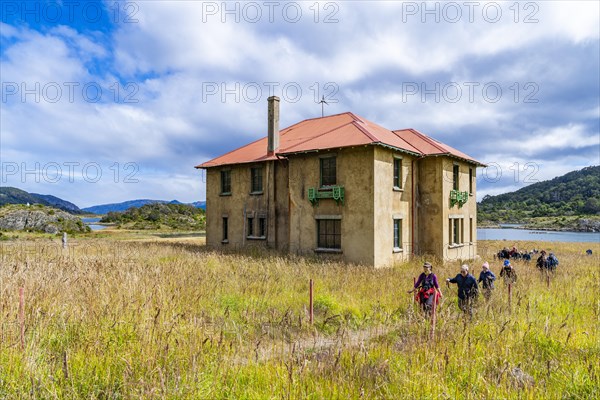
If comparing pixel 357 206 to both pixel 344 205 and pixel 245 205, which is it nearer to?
pixel 344 205

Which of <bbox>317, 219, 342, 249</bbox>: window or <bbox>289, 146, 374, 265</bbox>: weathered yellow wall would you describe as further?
<bbox>317, 219, 342, 249</bbox>: window

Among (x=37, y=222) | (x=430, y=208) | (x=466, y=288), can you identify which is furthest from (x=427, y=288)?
(x=37, y=222)

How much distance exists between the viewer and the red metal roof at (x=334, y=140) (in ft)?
61.6

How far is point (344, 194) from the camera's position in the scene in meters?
18.5

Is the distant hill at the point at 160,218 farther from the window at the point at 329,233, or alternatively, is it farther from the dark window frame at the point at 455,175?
the dark window frame at the point at 455,175

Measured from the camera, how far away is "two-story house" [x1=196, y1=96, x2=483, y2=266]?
1803cm

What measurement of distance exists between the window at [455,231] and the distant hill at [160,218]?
5235 centimetres

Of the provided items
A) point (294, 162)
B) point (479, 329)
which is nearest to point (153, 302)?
point (479, 329)

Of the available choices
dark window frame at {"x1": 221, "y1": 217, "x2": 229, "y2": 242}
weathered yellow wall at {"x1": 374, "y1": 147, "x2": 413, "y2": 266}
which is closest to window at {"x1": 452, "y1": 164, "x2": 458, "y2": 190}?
weathered yellow wall at {"x1": 374, "y1": 147, "x2": 413, "y2": 266}

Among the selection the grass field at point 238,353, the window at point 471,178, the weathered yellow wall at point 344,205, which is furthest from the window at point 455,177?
the grass field at point 238,353

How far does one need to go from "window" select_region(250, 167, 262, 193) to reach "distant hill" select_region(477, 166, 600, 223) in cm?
14422

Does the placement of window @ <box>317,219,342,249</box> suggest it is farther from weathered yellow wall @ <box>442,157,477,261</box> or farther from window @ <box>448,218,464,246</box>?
window @ <box>448,218,464,246</box>

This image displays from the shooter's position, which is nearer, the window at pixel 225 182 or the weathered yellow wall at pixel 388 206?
the weathered yellow wall at pixel 388 206

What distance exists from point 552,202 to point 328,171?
166 meters
